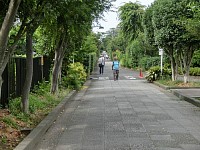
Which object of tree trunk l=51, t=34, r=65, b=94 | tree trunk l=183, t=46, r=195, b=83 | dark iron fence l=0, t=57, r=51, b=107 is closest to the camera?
dark iron fence l=0, t=57, r=51, b=107


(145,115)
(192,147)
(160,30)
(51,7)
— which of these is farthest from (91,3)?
(160,30)

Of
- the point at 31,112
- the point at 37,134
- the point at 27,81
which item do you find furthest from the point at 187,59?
the point at 37,134

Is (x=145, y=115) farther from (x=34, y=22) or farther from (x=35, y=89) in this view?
(x=35, y=89)

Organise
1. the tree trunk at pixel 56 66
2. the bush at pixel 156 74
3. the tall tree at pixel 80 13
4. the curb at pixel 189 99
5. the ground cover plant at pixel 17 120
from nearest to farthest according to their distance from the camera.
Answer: the ground cover plant at pixel 17 120
the tall tree at pixel 80 13
the curb at pixel 189 99
the tree trunk at pixel 56 66
the bush at pixel 156 74

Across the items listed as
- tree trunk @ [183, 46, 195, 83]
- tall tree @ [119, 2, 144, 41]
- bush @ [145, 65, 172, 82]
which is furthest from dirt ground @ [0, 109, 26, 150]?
tall tree @ [119, 2, 144, 41]

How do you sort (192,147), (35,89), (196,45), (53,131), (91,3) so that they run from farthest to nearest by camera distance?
A: (196,45) < (35,89) < (91,3) < (53,131) < (192,147)

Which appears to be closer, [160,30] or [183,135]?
[183,135]

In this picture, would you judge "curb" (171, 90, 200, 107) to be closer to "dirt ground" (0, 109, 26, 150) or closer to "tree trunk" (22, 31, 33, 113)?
"tree trunk" (22, 31, 33, 113)

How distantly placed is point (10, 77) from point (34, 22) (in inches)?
134

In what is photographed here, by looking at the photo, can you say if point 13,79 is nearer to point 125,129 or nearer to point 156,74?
point 125,129

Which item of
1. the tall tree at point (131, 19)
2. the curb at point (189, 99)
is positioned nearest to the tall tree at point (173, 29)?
the curb at point (189, 99)

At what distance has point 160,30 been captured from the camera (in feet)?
71.4

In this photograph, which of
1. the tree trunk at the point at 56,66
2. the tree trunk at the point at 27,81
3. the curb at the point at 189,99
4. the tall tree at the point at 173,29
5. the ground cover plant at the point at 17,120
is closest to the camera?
the ground cover plant at the point at 17,120

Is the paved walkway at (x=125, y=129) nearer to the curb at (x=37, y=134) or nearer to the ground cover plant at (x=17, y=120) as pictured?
the curb at (x=37, y=134)
